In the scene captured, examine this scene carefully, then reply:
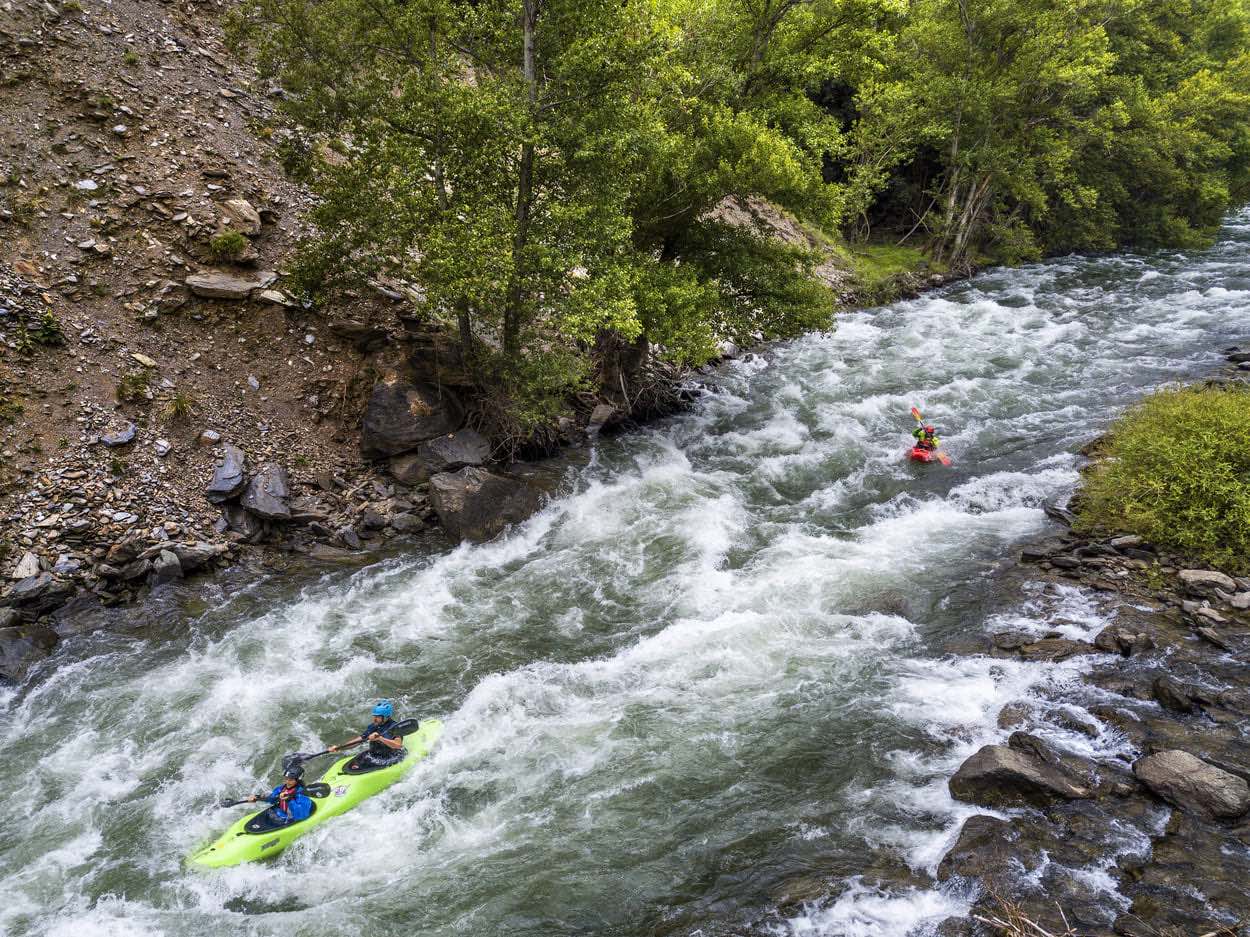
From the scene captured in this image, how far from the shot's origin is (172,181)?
1523cm

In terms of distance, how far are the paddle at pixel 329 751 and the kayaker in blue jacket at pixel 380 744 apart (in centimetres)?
5

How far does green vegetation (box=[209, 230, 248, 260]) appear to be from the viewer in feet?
48.9

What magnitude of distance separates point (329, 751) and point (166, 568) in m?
5.13

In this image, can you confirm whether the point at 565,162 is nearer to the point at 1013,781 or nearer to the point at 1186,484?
the point at 1013,781

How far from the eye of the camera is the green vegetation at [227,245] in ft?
48.9

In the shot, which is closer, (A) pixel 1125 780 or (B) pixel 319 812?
(A) pixel 1125 780

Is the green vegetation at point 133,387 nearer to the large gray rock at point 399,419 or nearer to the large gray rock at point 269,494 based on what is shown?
the large gray rock at point 269,494

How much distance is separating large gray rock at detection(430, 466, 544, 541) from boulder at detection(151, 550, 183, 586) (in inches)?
169

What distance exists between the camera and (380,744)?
9234mm

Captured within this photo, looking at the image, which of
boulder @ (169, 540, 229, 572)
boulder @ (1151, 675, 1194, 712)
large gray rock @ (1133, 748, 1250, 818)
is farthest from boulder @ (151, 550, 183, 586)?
boulder @ (1151, 675, 1194, 712)

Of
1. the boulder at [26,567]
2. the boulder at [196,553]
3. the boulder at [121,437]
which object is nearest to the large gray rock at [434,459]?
the boulder at [196,553]

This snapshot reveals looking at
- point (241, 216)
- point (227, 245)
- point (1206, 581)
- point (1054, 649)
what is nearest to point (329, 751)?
point (1054, 649)

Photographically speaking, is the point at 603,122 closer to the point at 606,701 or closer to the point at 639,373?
the point at 639,373

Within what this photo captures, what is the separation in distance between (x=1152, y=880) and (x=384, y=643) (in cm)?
974
